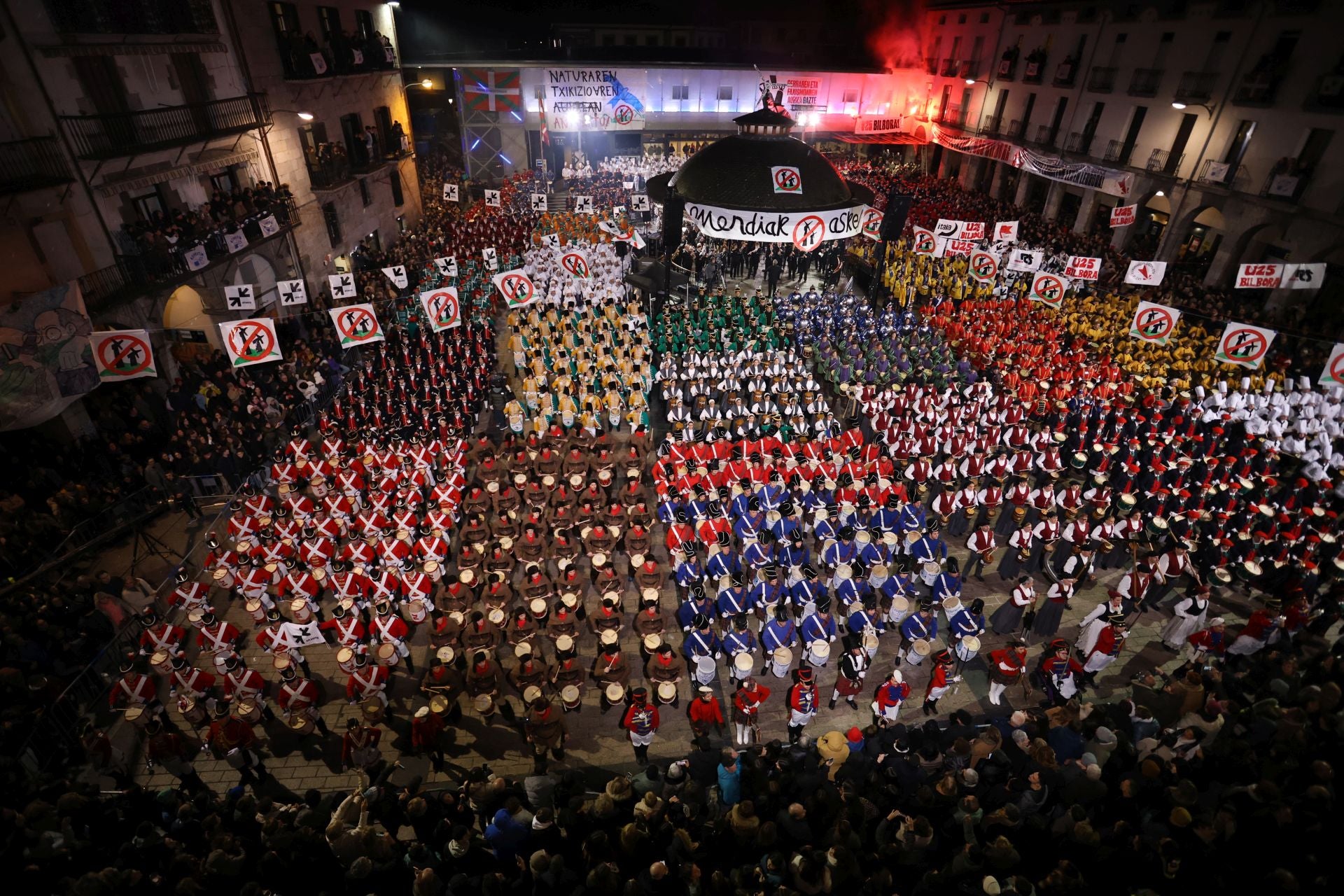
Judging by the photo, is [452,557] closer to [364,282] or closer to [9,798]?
[9,798]

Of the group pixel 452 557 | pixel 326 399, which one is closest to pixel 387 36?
pixel 326 399

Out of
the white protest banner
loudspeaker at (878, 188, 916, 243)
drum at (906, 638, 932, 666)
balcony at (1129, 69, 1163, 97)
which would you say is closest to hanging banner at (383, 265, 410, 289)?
loudspeaker at (878, 188, 916, 243)

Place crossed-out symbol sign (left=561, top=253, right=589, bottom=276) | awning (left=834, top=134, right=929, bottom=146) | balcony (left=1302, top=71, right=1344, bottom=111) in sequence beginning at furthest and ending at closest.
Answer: awning (left=834, top=134, right=929, bottom=146), crossed-out symbol sign (left=561, top=253, right=589, bottom=276), balcony (left=1302, top=71, right=1344, bottom=111)

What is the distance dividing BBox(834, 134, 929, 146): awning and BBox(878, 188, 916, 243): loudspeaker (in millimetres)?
30430

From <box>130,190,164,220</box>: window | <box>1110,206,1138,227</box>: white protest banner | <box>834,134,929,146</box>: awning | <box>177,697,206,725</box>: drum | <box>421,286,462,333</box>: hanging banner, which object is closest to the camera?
<box>177,697,206,725</box>: drum

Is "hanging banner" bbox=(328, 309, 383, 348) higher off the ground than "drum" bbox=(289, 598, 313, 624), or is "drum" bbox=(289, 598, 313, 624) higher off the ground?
"hanging banner" bbox=(328, 309, 383, 348)

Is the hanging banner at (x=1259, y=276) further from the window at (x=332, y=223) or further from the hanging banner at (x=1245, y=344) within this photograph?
the window at (x=332, y=223)

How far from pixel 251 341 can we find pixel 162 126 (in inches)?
333

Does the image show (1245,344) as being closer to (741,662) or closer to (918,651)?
(918,651)

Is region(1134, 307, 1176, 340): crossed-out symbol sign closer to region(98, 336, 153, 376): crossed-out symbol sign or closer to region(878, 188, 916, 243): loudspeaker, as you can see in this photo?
region(878, 188, 916, 243): loudspeaker

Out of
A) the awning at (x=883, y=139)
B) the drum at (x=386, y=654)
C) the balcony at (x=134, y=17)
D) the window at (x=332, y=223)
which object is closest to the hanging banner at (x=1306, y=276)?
the drum at (x=386, y=654)

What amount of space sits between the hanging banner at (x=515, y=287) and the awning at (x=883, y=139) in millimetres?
35089

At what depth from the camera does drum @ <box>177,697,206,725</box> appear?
955 centimetres

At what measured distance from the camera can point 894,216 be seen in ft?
60.9
